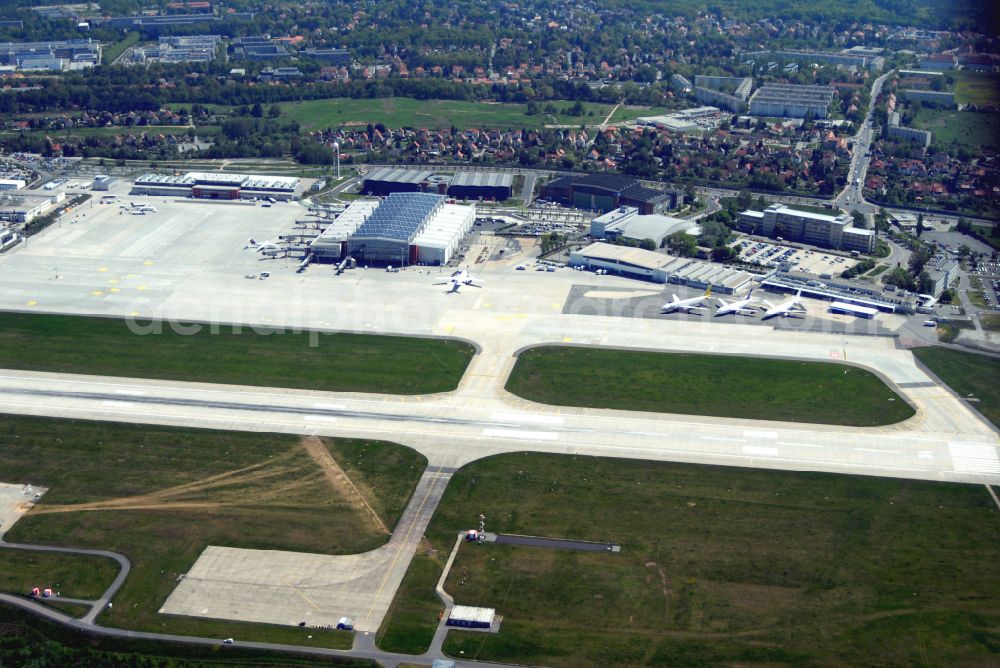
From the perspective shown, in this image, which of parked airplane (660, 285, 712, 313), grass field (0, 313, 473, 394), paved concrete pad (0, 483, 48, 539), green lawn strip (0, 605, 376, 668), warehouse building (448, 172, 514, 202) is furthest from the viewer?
warehouse building (448, 172, 514, 202)

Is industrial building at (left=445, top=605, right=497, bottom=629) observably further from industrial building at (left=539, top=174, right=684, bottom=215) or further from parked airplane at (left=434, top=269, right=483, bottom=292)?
industrial building at (left=539, top=174, right=684, bottom=215)

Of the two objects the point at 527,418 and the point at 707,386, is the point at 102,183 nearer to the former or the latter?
the point at 527,418

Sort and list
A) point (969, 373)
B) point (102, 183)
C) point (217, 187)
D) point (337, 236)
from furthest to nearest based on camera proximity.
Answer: point (102, 183) < point (217, 187) < point (337, 236) < point (969, 373)

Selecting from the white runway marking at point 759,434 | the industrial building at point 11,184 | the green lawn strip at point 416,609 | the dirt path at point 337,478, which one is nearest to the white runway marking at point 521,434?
the dirt path at point 337,478

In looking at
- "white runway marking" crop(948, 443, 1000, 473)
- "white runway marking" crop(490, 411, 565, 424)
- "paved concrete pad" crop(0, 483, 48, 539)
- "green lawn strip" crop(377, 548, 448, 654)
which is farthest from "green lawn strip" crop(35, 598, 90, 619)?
"white runway marking" crop(948, 443, 1000, 473)

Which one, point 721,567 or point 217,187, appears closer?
point 721,567

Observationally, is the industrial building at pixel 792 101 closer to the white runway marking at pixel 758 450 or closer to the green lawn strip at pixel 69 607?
the white runway marking at pixel 758 450

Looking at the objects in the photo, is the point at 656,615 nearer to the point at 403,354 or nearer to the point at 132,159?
the point at 403,354

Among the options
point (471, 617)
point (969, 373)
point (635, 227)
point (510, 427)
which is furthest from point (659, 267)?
point (471, 617)
